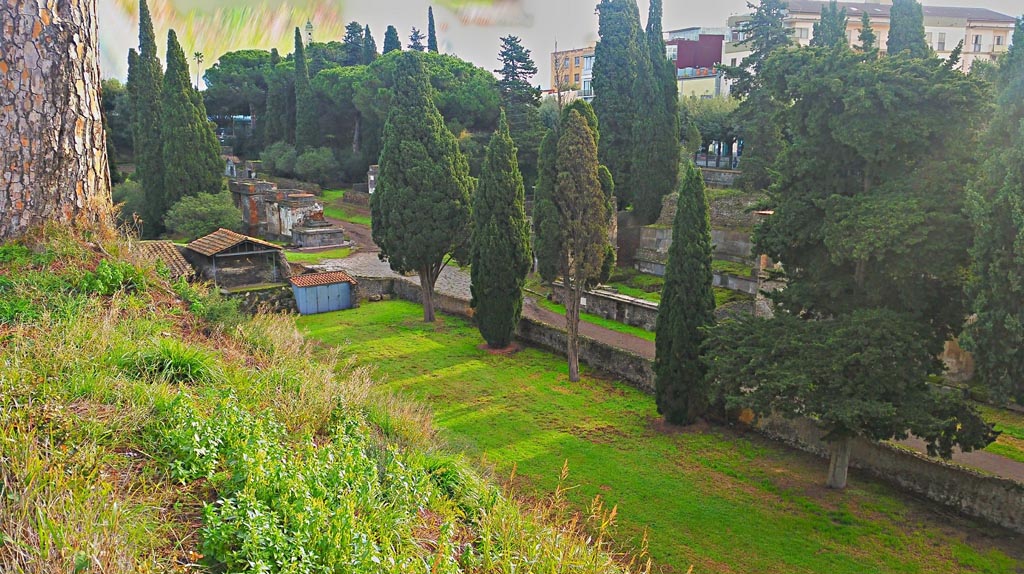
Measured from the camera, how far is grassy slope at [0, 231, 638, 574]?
3.10 metres

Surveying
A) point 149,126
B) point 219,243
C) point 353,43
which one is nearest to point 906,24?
point 219,243

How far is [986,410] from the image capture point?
14.4m

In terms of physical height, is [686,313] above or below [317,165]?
below

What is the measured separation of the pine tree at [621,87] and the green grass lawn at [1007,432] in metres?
17.2

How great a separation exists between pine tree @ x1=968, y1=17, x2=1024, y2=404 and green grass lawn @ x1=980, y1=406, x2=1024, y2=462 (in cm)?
362

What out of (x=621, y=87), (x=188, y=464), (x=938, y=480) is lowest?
(x=938, y=480)

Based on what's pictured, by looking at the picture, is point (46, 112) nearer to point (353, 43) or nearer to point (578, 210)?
point (578, 210)

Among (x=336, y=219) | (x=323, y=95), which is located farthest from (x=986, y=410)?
(x=323, y=95)

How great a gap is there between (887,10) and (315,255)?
132 feet

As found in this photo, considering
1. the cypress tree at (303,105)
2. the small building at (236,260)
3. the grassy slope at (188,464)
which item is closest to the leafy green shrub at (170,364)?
the grassy slope at (188,464)

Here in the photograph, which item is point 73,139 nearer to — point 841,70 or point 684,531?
point 684,531

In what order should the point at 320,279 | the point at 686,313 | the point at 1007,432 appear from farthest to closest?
the point at 320,279
the point at 686,313
the point at 1007,432

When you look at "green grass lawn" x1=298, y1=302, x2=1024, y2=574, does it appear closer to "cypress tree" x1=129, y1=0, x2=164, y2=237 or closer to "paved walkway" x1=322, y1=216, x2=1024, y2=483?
"paved walkway" x1=322, y1=216, x2=1024, y2=483

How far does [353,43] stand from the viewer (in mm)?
54312
